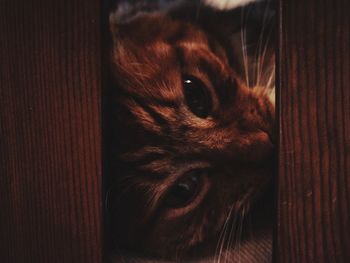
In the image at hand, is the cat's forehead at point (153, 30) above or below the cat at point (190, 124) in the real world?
above

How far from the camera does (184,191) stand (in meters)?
1.00

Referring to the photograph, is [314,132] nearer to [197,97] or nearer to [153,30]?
[197,97]

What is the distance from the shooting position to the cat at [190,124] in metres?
0.97

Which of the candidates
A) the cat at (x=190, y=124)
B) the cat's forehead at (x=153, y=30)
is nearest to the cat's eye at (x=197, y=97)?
the cat at (x=190, y=124)

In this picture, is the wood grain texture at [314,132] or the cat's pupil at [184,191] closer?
the wood grain texture at [314,132]

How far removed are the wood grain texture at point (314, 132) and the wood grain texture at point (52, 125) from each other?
46cm

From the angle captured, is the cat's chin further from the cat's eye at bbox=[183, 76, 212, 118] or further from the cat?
the cat's eye at bbox=[183, 76, 212, 118]

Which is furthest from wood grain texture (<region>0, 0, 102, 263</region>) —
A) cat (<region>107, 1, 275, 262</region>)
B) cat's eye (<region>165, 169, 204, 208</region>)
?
cat's eye (<region>165, 169, 204, 208</region>)

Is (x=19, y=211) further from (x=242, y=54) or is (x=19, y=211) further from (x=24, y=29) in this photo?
(x=242, y=54)

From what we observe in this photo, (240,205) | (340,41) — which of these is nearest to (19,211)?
(240,205)

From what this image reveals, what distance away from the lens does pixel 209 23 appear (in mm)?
980

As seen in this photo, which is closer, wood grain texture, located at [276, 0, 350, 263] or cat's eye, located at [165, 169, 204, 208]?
wood grain texture, located at [276, 0, 350, 263]

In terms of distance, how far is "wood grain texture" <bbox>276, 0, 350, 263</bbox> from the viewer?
0.89 meters

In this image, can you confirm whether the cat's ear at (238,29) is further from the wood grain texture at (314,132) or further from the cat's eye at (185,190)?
the cat's eye at (185,190)
